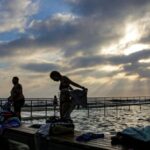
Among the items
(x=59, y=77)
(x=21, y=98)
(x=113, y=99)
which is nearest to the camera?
(x=59, y=77)

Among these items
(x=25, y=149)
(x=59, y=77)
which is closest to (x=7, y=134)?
(x=25, y=149)

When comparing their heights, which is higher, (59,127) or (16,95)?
(16,95)

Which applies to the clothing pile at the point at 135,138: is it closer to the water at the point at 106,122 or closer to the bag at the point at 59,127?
the bag at the point at 59,127

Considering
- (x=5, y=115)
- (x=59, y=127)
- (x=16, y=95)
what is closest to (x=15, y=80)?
(x=16, y=95)

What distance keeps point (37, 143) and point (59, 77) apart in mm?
2051

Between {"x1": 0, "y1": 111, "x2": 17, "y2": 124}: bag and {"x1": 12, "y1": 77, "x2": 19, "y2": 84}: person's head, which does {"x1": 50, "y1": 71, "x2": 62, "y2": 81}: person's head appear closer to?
{"x1": 0, "y1": 111, "x2": 17, "y2": 124}: bag

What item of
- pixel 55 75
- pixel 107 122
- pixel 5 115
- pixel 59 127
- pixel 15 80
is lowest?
pixel 107 122

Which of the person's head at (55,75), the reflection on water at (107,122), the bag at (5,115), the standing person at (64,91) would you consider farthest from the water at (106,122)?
the bag at (5,115)

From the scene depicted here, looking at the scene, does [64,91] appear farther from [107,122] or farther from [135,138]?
[107,122]

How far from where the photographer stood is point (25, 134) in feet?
34.3

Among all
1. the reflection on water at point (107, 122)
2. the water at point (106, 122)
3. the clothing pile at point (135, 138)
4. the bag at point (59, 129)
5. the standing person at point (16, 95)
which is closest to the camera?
the clothing pile at point (135, 138)

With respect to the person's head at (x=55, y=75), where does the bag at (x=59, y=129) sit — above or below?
below

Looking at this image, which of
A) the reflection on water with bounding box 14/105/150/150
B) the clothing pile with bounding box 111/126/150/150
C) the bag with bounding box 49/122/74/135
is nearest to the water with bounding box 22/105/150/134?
the reflection on water with bounding box 14/105/150/150

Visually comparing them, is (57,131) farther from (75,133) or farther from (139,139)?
(139,139)
